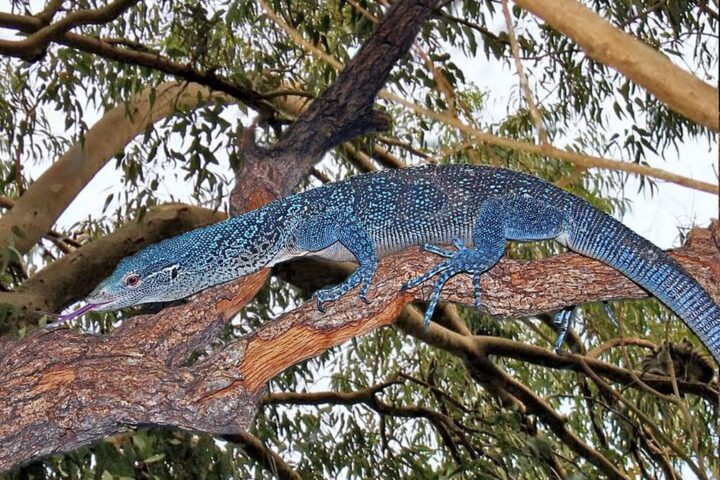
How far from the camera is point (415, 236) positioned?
248 cm

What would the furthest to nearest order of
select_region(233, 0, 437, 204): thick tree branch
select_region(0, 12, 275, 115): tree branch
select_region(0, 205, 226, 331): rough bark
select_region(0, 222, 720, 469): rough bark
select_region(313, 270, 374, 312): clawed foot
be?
select_region(0, 205, 226, 331): rough bark
select_region(0, 12, 275, 115): tree branch
select_region(233, 0, 437, 204): thick tree branch
select_region(313, 270, 374, 312): clawed foot
select_region(0, 222, 720, 469): rough bark

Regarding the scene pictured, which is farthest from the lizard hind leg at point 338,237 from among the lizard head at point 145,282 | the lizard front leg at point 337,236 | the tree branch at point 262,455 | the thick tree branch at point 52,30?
the tree branch at point 262,455

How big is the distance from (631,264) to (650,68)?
158cm

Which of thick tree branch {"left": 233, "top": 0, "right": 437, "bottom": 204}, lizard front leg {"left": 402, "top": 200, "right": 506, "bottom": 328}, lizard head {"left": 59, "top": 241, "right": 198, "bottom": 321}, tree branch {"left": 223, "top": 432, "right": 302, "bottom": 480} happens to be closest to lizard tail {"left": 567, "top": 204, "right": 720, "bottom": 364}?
lizard front leg {"left": 402, "top": 200, "right": 506, "bottom": 328}

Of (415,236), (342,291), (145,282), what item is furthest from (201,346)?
(415,236)

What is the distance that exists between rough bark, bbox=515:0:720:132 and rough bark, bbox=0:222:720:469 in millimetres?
1373

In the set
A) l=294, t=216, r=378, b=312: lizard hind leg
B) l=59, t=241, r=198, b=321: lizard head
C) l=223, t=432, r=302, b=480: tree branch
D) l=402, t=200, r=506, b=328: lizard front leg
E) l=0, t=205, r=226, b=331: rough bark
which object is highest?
l=0, t=205, r=226, b=331: rough bark

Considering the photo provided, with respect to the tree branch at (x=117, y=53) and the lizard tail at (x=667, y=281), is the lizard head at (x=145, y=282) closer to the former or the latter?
the lizard tail at (x=667, y=281)

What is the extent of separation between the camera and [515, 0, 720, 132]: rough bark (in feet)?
2.65

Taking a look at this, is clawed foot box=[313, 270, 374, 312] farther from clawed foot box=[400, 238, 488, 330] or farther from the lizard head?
the lizard head

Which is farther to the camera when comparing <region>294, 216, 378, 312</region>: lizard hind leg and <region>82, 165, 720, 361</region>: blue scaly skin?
<region>294, 216, 378, 312</region>: lizard hind leg

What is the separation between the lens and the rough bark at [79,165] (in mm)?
3963

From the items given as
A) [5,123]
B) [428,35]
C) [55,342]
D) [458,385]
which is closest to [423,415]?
[458,385]

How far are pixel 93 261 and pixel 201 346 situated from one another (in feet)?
5.25
